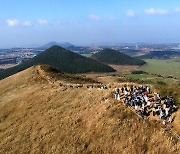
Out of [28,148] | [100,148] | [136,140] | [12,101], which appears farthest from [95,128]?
[12,101]

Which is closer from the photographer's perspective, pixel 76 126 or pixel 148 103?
pixel 148 103

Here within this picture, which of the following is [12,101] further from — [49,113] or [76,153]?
[76,153]

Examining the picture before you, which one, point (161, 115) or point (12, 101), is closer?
point (161, 115)

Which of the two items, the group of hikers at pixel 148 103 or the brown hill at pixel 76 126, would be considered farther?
the group of hikers at pixel 148 103

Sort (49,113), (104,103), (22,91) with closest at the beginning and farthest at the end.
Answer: (104,103), (49,113), (22,91)

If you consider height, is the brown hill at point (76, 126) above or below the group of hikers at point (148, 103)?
below
